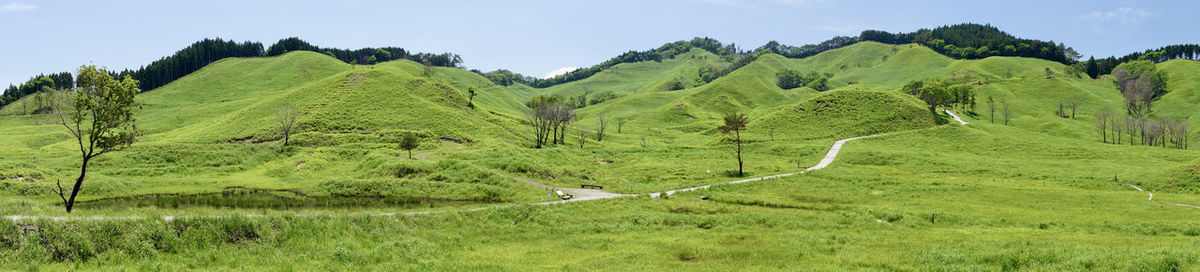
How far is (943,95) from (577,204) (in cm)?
13763

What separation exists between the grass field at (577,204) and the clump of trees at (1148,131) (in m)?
31.5

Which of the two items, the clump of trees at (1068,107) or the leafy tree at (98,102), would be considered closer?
the leafy tree at (98,102)

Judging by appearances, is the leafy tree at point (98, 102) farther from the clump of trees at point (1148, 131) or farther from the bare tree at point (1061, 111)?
the bare tree at point (1061, 111)

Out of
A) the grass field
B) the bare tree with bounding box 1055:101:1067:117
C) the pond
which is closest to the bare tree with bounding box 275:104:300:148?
the grass field

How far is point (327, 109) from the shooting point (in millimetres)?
115188

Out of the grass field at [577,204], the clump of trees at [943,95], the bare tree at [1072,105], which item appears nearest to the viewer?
the grass field at [577,204]

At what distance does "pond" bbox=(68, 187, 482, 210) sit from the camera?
142 feet

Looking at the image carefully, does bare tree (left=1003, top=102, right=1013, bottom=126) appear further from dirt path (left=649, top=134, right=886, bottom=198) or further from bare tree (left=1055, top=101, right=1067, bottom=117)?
dirt path (left=649, top=134, right=886, bottom=198)

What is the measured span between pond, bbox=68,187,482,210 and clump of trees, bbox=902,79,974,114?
135 m

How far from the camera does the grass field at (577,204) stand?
72.6ft

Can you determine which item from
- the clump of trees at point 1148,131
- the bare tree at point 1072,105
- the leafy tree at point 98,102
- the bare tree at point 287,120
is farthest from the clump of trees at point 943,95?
the leafy tree at point 98,102

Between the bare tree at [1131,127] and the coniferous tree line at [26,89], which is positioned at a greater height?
the coniferous tree line at [26,89]

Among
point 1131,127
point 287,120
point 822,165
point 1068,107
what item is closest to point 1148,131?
point 1131,127

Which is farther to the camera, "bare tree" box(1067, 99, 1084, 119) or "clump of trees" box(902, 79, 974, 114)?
"bare tree" box(1067, 99, 1084, 119)
